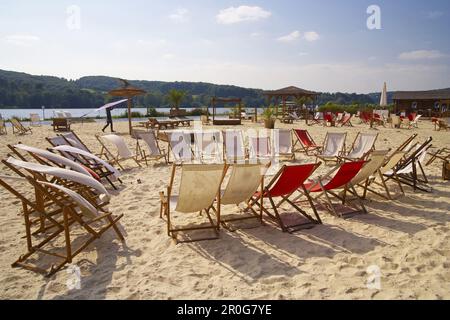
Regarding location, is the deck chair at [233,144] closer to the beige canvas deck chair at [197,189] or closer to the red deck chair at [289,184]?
the red deck chair at [289,184]

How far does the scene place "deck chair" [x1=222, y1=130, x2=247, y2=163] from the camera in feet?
23.0

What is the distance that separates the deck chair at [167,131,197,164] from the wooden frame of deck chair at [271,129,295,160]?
185cm

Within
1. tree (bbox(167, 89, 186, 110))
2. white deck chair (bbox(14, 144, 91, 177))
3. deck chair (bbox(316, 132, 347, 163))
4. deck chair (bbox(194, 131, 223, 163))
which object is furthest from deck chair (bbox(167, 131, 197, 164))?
tree (bbox(167, 89, 186, 110))

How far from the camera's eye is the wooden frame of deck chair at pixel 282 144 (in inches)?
283

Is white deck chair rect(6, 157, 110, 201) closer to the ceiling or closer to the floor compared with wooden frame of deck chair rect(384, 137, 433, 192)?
closer to the ceiling

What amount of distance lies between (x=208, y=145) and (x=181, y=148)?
115 cm

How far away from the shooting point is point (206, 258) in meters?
2.86

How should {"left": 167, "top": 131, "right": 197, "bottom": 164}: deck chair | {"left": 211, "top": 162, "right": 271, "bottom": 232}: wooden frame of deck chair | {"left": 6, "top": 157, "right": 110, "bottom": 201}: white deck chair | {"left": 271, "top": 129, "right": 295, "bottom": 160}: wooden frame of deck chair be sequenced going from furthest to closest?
{"left": 271, "top": 129, "right": 295, "bottom": 160}: wooden frame of deck chair → {"left": 167, "top": 131, "right": 197, "bottom": 164}: deck chair → {"left": 211, "top": 162, "right": 271, "bottom": 232}: wooden frame of deck chair → {"left": 6, "top": 157, "right": 110, "bottom": 201}: white deck chair

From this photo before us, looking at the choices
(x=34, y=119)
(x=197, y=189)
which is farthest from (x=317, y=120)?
(x=197, y=189)

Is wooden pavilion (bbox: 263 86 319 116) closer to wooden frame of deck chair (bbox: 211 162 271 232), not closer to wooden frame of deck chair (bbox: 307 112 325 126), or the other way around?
wooden frame of deck chair (bbox: 307 112 325 126)

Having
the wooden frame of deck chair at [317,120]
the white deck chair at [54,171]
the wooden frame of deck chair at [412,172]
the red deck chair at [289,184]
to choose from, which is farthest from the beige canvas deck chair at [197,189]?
the wooden frame of deck chair at [317,120]

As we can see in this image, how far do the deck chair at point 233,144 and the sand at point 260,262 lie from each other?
3.27m

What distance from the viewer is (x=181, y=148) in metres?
6.74
